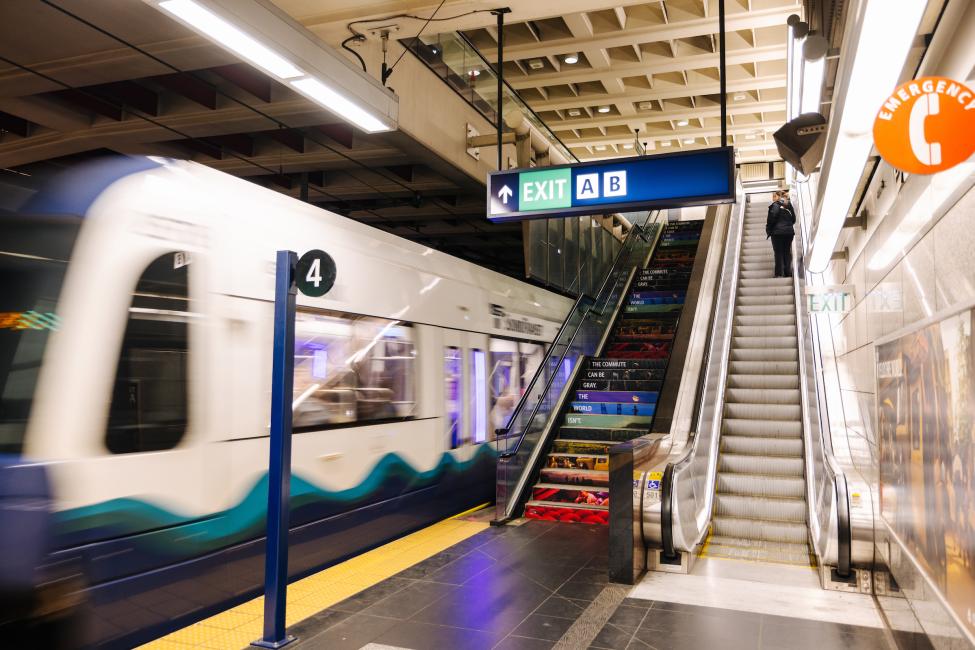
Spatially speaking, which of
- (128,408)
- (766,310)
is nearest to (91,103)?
(128,408)

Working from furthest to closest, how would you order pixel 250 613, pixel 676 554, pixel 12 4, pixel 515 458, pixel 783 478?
pixel 515 458, pixel 783 478, pixel 676 554, pixel 12 4, pixel 250 613

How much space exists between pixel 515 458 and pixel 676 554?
260cm

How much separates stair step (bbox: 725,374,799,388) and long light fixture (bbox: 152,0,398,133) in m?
6.21

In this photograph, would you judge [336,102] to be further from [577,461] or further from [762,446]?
[762,446]

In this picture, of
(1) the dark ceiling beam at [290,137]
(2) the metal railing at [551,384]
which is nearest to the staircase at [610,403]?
(2) the metal railing at [551,384]

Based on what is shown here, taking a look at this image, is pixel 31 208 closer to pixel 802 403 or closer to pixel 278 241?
pixel 278 241

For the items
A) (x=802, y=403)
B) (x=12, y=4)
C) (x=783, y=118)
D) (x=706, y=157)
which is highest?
(x=783, y=118)

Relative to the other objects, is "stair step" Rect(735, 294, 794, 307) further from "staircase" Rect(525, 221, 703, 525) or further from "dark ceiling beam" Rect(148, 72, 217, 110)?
"dark ceiling beam" Rect(148, 72, 217, 110)

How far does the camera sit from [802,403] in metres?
8.39

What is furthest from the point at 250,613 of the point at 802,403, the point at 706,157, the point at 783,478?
the point at 802,403

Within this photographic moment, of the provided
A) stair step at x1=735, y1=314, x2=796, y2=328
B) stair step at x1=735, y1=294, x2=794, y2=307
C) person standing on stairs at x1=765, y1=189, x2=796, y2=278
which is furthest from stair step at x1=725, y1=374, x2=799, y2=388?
person standing on stairs at x1=765, y1=189, x2=796, y2=278

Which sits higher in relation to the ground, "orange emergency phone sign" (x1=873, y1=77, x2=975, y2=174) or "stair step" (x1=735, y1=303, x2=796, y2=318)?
"stair step" (x1=735, y1=303, x2=796, y2=318)

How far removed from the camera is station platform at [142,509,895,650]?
14.2ft

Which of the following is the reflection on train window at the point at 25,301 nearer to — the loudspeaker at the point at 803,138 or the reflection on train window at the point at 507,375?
the loudspeaker at the point at 803,138
